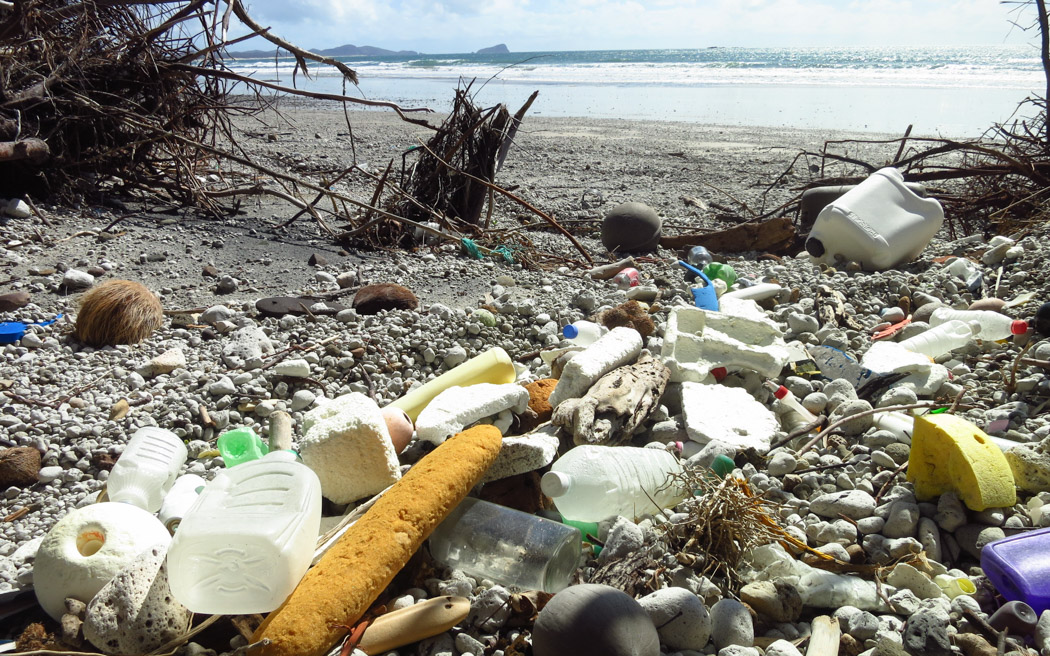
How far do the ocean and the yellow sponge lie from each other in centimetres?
453

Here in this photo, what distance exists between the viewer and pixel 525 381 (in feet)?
9.22

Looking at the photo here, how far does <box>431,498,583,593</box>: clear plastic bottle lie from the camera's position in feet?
5.73

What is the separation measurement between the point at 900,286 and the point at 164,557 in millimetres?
3696

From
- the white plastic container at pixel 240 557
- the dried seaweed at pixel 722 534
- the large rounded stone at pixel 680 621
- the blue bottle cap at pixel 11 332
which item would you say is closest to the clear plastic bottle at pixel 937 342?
the dried seaweed at pixel 722 534

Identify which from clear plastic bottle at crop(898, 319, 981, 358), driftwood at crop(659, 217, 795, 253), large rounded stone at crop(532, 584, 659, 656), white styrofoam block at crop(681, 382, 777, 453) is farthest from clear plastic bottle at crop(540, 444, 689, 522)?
driftwood at crop(659, 217, 795, 253)

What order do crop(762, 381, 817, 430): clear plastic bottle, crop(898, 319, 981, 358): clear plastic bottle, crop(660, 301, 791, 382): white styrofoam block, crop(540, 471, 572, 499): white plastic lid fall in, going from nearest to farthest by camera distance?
crop(540, 471, 572, 499): white plastic lid
crop(762, 381, 817, 430): clear plastic bottle
crop(660, 301, 791, 382): white styrofoam block
crop(898, 319, 981, 358): clear plastic bottle

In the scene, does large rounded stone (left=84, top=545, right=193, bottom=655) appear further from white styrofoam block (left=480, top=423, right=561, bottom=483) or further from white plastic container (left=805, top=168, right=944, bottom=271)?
white plastic container (left=805, top=168, right=944, bottom=271)

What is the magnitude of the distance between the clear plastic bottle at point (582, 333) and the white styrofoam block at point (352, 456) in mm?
1245

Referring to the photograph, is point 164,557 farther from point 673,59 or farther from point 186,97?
point 673,59

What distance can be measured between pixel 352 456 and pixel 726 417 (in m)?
1.26

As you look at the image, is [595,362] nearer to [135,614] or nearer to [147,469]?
[147,469]

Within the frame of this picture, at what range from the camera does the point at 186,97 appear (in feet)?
18.8

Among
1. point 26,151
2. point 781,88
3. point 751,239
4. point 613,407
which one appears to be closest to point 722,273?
point 751,239

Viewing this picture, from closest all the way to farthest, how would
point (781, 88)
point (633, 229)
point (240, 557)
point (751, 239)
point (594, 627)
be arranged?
point (594, 627), point (240, 557), point (633, 229), point (751, 239), point (781, 88)
